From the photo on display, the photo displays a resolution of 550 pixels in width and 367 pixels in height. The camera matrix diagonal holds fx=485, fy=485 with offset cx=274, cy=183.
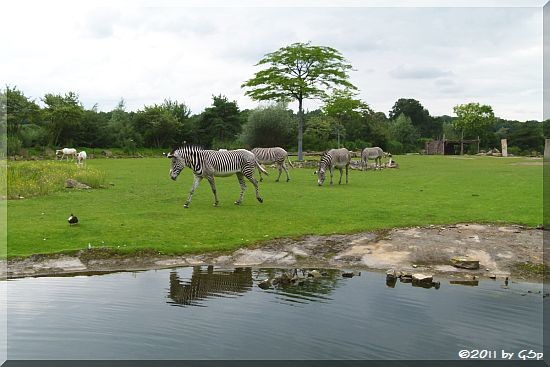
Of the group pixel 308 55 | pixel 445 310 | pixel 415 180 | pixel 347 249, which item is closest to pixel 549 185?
pixel 415 180

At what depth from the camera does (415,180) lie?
24.2 meters

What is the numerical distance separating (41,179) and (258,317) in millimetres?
15145

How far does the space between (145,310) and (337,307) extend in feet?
8.65

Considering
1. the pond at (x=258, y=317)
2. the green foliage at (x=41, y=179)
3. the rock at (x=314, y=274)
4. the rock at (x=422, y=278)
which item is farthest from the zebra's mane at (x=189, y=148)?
the rock at (x=422, y=278)

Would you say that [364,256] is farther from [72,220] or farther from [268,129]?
[268,129]

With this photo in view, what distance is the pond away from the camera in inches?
212

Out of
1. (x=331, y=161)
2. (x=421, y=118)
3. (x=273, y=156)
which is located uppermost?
(x=421, y=118)

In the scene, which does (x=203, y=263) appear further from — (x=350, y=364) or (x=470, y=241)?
(x=470, y=241)

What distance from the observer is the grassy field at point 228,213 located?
10.1m

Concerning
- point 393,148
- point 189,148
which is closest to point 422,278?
point 189,148

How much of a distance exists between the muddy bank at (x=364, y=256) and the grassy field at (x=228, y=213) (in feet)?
1.36

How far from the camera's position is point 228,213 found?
525 inches

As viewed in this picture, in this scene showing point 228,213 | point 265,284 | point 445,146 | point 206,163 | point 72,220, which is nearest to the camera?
point 265,284

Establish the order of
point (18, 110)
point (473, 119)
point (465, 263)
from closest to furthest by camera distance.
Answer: point (465, 263), point (18, 110), point (473, 119)
